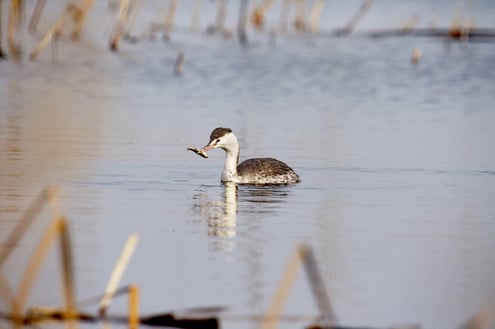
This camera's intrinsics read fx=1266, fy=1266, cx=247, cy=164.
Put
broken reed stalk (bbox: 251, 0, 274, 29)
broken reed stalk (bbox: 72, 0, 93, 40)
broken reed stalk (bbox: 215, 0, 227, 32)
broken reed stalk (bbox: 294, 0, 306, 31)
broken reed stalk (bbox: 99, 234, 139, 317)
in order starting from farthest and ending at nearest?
broken reed stalk (bbox: 294, 0, 306, 31), broken reed stalk (bbox: 251, 0, 274, 29), broken reed stalk (bbox: 215, 0, 227, 32), broken reed stalk (bbox: 72, 0, 93, 40), broken reed stalk (bbox: 99, 234, 139, 317)

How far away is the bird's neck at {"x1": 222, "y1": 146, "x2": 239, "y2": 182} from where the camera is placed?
44.3 feet

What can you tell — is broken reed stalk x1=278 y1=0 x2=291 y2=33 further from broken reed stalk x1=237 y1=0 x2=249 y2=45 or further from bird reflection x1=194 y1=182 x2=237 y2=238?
bird reflection x1=194 y1=182 x2=237 y2=238

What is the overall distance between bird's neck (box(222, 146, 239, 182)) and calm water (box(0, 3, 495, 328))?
26 cm

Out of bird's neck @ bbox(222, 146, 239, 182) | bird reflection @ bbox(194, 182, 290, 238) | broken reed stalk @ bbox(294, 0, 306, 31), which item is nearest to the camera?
bird reflection @ bbox(194, 182, 290, 238)

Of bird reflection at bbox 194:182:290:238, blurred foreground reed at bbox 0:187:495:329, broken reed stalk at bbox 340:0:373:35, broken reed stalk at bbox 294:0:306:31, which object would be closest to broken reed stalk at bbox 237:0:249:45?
broken reed stalk at bbox 294:0:306:31

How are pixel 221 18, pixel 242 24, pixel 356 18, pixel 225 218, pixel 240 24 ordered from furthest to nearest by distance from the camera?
pixel 356 18 → pixel 221 18 → pixel 240 24 → pixel 242 24 → pixel 225 218

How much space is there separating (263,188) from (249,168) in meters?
0.31

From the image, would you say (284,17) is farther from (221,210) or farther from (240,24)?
(221,210)

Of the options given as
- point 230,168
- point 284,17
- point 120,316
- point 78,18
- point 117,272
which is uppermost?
point 284,17

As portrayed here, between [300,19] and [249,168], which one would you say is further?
[300,19]

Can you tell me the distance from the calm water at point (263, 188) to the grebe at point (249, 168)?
157mm

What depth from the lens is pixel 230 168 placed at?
13.6 m

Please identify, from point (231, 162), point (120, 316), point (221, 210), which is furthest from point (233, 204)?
point (120, 316)

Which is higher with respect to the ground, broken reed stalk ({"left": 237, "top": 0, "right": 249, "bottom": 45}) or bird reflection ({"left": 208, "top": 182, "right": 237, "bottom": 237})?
broken reed stalk ({"left": 237, "top": 0, "right": 249, "bottom": 45})
